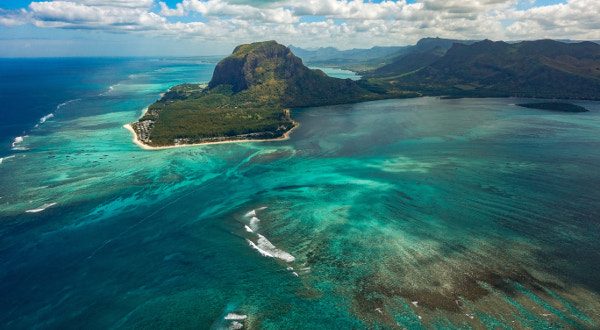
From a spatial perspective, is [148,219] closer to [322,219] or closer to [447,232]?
[322,219]

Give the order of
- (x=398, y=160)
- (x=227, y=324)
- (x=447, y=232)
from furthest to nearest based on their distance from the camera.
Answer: (x=398, y=160)
(x=447, y=232)
(x=227, y=324)

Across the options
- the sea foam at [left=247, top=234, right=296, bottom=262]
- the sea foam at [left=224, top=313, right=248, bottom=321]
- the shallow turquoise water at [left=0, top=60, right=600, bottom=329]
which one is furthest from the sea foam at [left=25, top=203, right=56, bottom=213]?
the sea foam at [left=224, top=313, right=248, bottom=321]

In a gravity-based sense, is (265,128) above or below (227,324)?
above

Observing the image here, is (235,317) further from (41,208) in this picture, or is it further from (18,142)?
(18,142)

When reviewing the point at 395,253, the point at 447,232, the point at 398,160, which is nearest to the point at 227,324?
the point at 395,253

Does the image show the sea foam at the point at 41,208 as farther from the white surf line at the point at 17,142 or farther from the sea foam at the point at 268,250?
the white surf line at the point at 17,142

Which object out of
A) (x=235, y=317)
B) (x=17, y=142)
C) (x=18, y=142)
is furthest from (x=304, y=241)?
(x=17, y=142)

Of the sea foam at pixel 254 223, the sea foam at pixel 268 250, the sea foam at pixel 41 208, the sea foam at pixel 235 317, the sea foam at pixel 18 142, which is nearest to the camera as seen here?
the sea foam at pixel 235 317

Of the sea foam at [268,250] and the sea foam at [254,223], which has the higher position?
the sea foam at [254,223]

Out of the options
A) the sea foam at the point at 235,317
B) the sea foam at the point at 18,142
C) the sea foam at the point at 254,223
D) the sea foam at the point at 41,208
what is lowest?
the sea foam at the point at 235,317

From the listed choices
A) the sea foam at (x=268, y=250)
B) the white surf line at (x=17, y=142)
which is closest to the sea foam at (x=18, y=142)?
the white surf line at (x=17, y=142)
